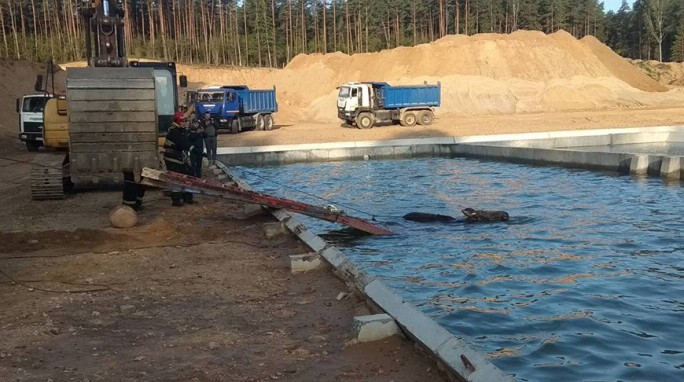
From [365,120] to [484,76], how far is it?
20314mm

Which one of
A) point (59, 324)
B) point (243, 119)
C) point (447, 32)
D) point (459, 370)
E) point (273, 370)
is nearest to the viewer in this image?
point (459, 370)

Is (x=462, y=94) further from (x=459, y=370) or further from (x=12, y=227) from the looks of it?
(x=459, y=370)

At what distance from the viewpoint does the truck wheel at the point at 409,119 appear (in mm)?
40531

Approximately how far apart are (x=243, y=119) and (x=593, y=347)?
33720 millimetres

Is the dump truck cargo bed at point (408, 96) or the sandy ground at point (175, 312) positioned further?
the dump truck cargo bed at point (408, 96)

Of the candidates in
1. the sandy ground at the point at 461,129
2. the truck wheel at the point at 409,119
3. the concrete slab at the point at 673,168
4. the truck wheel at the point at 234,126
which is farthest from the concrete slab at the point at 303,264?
the truck wheel at the point at 409,119

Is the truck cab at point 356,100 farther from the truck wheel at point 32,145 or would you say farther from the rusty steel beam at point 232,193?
the rusty steel beam at point 232,193

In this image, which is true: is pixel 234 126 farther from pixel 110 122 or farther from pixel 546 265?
pixel 546 265

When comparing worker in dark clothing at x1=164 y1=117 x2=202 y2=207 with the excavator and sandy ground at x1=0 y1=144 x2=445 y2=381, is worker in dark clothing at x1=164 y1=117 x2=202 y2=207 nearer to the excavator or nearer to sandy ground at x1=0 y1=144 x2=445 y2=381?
the excavator

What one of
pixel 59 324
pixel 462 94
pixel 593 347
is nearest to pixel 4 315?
pixel 59 324

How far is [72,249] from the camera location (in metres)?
10.2

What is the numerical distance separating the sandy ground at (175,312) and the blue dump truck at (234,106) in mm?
26170

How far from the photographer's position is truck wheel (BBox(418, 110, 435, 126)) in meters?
40.8

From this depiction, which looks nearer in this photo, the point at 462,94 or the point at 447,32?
the point at 462,94
